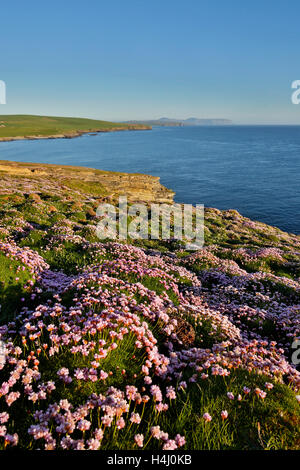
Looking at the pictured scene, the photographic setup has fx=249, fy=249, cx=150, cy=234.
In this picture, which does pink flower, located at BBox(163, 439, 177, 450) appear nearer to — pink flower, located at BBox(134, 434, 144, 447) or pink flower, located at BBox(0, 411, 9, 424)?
pink flower, located at BBox(134, 434, 144, 447)

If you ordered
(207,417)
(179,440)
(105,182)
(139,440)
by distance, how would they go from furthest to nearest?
1. (105,182)
2. (207,417)
3. (179,440)
4. (139,440)

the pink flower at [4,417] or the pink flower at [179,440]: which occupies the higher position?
the pink flower at [4,417]

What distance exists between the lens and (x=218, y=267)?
13750 millimetres

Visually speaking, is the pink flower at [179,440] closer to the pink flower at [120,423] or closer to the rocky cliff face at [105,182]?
the pink flower at [120,423]

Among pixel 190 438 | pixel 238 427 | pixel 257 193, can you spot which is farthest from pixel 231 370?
pixel 257 193

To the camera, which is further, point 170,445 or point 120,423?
point 120,423

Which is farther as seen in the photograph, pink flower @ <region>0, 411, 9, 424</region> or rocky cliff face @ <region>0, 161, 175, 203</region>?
rocky cliff face @ <region>0, 161, 175, 203</region>

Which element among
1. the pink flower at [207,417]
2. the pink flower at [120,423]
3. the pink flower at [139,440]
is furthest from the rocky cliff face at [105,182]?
the pink flower at [139,440]

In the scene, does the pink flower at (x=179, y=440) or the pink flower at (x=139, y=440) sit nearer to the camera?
the pink flower at (x=139, y=440)

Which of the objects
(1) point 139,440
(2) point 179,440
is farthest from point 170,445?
(1) point 139,440

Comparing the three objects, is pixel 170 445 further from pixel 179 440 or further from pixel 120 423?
pixel 120 423

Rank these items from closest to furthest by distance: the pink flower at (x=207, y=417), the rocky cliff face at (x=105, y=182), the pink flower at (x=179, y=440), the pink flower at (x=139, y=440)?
1. the pink flower at (x=139, y=440)
2. the pink flower at (x=179, y=440)
3. the pink flower at (x=207, y=417)
4. the rocky cliff face at (x=105, y=182)

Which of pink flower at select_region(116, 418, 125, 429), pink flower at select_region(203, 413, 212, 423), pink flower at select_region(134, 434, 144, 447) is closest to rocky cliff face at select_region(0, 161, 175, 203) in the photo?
pink flower at select_region(203, 413, 212, 423)
